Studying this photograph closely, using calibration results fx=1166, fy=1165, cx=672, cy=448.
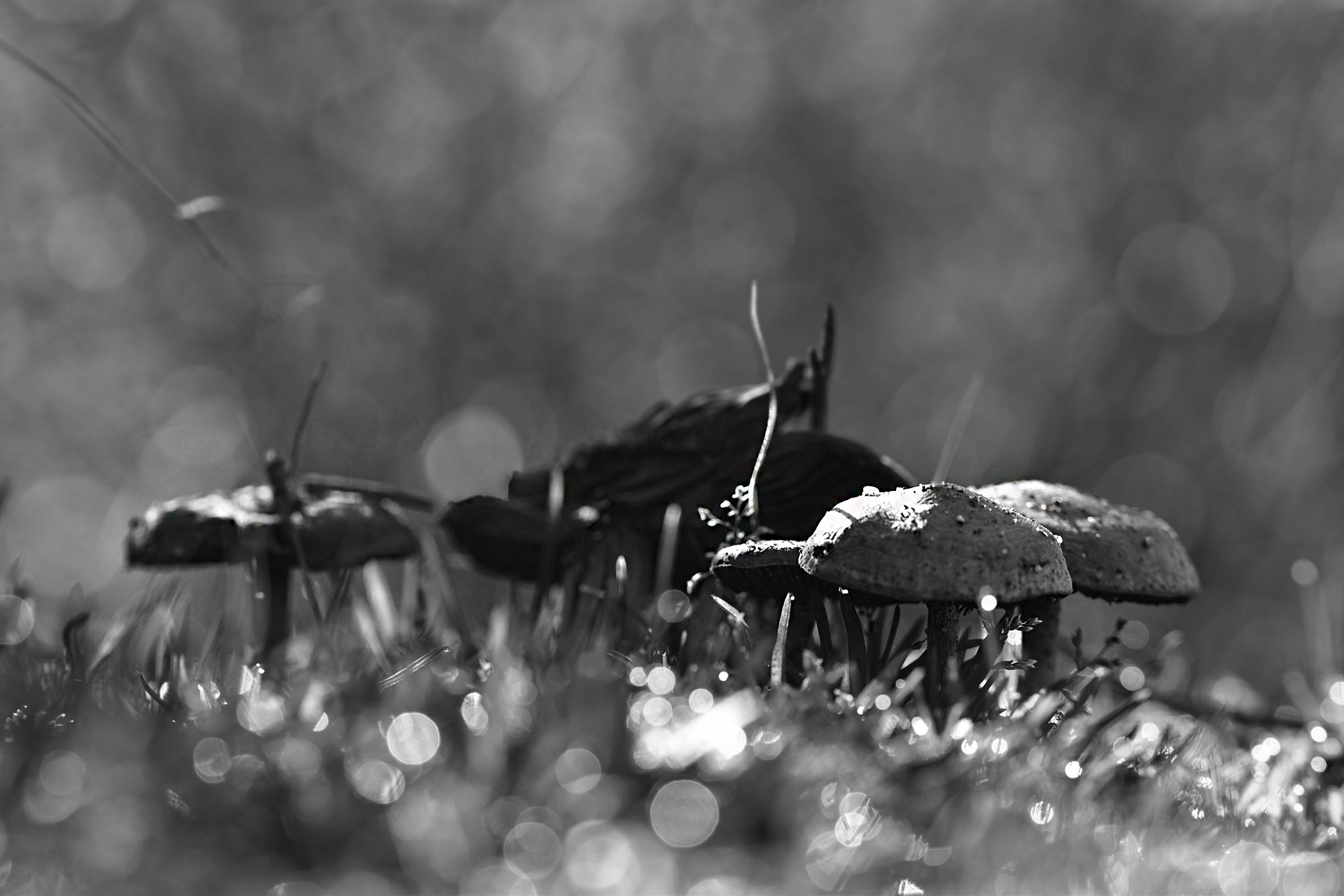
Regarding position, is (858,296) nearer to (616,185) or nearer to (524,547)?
(616,185)

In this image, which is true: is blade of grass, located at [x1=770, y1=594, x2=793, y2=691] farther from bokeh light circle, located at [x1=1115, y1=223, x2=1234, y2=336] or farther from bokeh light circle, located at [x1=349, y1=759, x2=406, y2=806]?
bokeh light circle, located at [x1=1115, y1=223, x2=1234, y2=336]

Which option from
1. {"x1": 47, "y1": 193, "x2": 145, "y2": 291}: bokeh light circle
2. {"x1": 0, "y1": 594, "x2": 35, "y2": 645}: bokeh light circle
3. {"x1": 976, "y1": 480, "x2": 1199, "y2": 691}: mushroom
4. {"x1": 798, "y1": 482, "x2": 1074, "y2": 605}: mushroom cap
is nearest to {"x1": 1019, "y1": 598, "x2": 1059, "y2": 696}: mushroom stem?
{"x1": 976, "y1": 480, "x2": 1199, "y2": 691}: mushroom

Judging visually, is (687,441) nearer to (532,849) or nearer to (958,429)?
(958,429)

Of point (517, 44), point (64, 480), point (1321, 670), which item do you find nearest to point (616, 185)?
point (517, 44)

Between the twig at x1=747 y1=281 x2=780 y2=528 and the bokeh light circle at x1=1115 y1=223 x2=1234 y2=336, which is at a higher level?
the twig at x1=747 y1=281 x2=780 y2=528

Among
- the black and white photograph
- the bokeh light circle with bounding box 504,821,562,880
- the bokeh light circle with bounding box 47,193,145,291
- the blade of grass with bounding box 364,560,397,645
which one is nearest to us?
the bokeh light circle with bounding box 504,821,562,880

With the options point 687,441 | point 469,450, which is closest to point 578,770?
point 687,441
